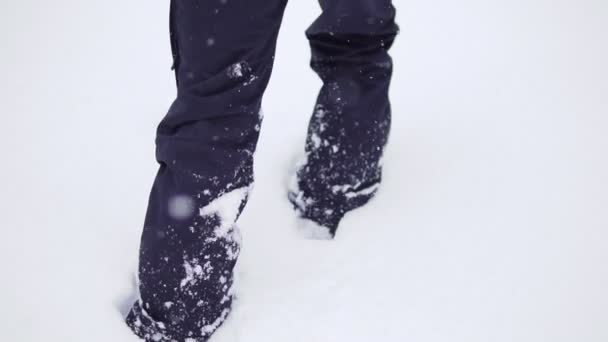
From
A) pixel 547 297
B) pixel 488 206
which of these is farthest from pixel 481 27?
pixel 547 297

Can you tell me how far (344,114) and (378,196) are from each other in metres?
0.24

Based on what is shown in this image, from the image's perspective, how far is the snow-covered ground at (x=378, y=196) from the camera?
0.92 metres

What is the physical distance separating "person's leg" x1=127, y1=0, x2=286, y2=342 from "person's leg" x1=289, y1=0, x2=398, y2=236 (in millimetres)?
280

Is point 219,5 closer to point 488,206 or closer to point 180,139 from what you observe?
point 180,139

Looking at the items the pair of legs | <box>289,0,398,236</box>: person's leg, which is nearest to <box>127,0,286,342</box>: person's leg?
the pair of legs

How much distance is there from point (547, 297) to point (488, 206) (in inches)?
10.1

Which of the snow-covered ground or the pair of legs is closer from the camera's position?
the pair of legs

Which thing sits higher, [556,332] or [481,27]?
[481,27]

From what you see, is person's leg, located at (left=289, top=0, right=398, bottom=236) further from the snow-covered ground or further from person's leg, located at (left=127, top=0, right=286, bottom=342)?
person's leg, located at (left=127, top=0, right=286, bottom=342)

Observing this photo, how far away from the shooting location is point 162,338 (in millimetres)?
864

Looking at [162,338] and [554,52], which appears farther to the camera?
[554,52]

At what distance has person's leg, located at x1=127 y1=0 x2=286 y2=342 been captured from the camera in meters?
0.75

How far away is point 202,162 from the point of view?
79 cm

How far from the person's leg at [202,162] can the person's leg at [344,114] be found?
280 mm
